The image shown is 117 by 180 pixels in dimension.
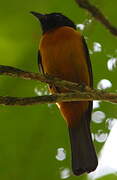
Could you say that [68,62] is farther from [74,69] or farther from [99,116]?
[99,116]

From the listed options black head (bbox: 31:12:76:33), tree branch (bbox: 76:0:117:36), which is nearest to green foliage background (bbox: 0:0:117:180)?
tree branch (bbox: 76:0:117:36)

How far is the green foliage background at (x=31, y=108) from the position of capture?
6.31 feet

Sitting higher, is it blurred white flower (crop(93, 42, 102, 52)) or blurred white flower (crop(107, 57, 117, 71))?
blurred white flower (crop(93, 42, 102, 52))

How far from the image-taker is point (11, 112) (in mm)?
2135

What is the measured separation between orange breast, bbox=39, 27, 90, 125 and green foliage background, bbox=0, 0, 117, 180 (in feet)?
3.20

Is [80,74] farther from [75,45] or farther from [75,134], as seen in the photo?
[75,134]

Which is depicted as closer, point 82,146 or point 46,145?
point 46,145

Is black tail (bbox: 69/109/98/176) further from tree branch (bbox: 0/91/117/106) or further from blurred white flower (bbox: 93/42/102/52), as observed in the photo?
tree branch (bbox: 0/91/117/106)

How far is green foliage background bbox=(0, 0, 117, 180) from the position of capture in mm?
1924

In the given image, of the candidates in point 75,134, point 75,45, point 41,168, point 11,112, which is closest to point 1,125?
point 11,112

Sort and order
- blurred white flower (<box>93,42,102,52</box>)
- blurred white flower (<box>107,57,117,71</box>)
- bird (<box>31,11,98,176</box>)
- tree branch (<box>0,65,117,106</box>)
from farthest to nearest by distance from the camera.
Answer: bird (<box>31,11,98,176</box>) < blurred white flower (<box>107,57,117,71</box>) < blurred white flower (<box>93,42,102,52</box>) < tree branch (<box>0,65,117,106</box>)

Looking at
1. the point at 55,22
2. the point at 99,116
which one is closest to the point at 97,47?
the point at 99,116

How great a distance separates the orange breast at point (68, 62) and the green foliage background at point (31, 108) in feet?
3.20

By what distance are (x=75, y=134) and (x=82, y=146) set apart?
0.42 feet
